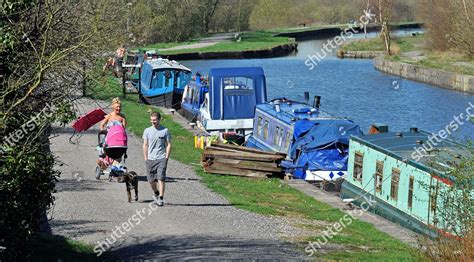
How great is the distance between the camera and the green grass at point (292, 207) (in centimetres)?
1405

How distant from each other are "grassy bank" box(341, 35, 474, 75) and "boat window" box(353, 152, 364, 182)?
34.3 m

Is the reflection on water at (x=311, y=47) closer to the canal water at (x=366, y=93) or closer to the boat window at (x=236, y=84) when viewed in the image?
the canal water at (x=366, y=93)

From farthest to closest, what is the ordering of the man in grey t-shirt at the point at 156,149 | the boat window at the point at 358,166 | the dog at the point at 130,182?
the boat window at the point at 358,166 → the dog at the point at 130,182 → the man in grey t-shirt at the point at 156,149

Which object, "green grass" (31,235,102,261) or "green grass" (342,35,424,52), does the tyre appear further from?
"green grass" (342,35,424,52)

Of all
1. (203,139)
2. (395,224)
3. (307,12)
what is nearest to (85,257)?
(395,224)

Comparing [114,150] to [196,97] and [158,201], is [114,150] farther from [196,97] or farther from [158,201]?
[196,97]

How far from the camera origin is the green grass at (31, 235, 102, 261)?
39.2ft

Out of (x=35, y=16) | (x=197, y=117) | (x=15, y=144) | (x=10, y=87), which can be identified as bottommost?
(x=197, y=117)

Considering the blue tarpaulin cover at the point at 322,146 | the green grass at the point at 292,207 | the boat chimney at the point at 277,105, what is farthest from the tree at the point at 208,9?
the green grass at the point at 292,207

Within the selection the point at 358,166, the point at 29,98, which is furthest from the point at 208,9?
the point at 29,98

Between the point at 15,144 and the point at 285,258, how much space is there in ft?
15.2

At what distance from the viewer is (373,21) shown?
305 feet

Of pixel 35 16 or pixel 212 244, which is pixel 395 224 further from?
pixel 35 16

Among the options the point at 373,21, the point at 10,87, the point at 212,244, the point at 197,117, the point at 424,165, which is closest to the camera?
the point at 10,87
